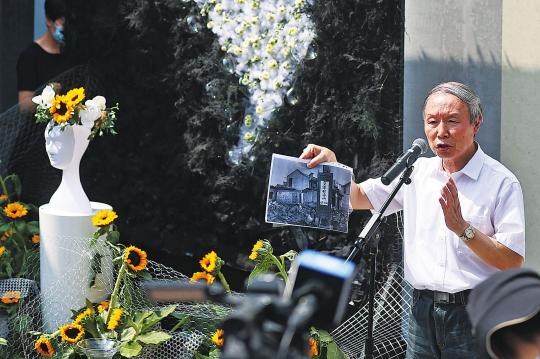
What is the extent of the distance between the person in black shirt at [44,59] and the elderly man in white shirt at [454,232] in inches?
123

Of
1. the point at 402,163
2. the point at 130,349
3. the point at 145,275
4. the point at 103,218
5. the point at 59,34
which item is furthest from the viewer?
the point at 59,34

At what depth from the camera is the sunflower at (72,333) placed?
423cm

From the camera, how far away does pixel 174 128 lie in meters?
5.69

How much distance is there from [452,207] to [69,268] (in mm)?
2279

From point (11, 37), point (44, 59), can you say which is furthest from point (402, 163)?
point (11, 37)

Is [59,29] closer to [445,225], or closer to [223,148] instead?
[223,148]

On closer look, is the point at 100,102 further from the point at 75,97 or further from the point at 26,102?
the point at 26,102

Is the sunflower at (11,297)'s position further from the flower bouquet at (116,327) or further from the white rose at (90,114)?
the white rose at (90,114)

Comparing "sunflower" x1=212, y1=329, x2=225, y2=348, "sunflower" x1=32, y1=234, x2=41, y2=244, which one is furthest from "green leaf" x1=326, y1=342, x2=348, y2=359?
"sunflower" x1=32, y1=234, x2=41, y2=244

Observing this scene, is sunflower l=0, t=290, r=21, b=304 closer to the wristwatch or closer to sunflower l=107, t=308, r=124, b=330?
sunflower l=107, t=308, r=124, b=330

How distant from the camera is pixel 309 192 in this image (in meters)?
3.44

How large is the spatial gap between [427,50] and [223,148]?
1.45 meters

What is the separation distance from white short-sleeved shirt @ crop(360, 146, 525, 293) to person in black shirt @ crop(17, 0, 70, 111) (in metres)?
3.08

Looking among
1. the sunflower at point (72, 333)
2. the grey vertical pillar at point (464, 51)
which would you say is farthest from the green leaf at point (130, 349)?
the grey vertical pillar at point (464, 51)
